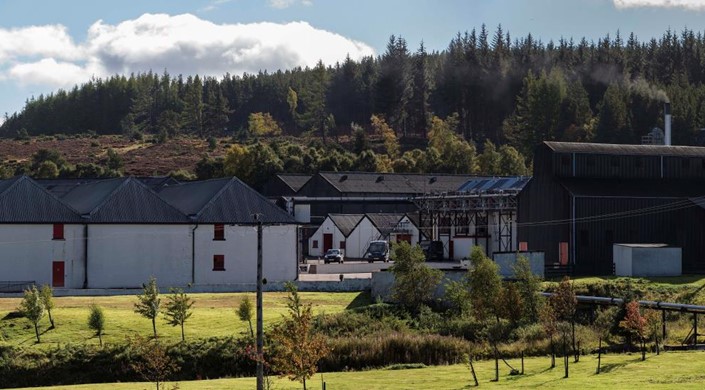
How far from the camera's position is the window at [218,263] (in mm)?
72500

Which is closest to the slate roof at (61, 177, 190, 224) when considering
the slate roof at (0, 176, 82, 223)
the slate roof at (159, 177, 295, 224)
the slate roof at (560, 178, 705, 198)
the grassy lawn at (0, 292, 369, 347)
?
the slate roof at (0, 176, 82, 223)

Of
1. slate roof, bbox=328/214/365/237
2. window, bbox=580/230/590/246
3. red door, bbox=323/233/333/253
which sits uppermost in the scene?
slate roof, bbox=328/214/365/237

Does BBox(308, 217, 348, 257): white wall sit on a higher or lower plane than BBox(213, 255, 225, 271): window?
higher

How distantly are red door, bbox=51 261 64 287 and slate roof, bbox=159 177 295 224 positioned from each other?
9491 mm

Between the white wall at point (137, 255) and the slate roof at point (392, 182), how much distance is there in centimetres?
4278

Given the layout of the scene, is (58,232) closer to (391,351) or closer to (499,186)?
(391,351)

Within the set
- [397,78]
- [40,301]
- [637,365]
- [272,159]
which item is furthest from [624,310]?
[397,78]

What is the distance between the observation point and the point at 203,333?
51438mm

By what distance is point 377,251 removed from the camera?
3595 inches

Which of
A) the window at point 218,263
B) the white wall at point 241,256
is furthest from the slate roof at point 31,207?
the window at point 218,263

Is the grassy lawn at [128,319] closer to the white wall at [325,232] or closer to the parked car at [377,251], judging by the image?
the parked car at [377,251]

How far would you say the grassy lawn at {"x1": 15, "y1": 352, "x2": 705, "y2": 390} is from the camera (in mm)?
35544

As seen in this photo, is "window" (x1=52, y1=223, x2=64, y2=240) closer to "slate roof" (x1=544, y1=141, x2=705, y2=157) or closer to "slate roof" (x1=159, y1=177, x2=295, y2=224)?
"slate roof" (x1=159, y1=177, x2=295, y2=224)

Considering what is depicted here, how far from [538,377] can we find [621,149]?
4185 centimetres
